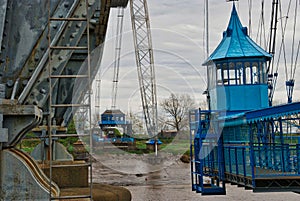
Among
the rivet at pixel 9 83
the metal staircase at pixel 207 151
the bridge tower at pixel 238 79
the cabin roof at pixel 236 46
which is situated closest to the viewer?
the rivet at pixel 9 83

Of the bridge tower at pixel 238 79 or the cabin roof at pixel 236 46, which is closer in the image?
the bridge tower at pixel 238 79

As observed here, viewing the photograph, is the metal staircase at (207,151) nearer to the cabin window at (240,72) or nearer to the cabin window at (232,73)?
the cabin window at (232,73)

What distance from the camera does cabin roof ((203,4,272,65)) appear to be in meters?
18.2

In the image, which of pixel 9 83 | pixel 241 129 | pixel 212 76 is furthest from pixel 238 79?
pixel 9 83

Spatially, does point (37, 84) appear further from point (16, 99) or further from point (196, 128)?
point (196, 128)

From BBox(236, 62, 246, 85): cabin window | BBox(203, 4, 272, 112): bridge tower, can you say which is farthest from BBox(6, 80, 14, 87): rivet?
BBox(236, 62, 246, 85): cabin window

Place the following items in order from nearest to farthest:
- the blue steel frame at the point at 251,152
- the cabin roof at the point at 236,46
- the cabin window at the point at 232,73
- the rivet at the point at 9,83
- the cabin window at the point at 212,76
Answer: the rivet at the point at 9,83 → the blue steel frame at the point at 251,152 → the cabin window at the point at 232,73 → the cabin roof at the point at 236,46 → the cabin window at the point at 212,76

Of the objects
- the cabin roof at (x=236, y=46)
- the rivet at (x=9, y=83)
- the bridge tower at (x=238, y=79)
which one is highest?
the cabin roof at (x=236, y=46)

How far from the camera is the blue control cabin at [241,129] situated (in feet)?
39.0

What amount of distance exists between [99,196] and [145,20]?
178 ft

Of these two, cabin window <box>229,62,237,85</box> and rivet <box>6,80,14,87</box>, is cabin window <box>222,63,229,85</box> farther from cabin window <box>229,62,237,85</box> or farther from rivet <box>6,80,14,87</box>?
rivet <box>6,80,14,87</box>

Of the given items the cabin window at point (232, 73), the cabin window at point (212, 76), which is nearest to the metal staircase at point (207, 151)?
the cabin window at point (232, 73)

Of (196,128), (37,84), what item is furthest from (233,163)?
(37,84)

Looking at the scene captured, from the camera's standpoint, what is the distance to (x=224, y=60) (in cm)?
1816
